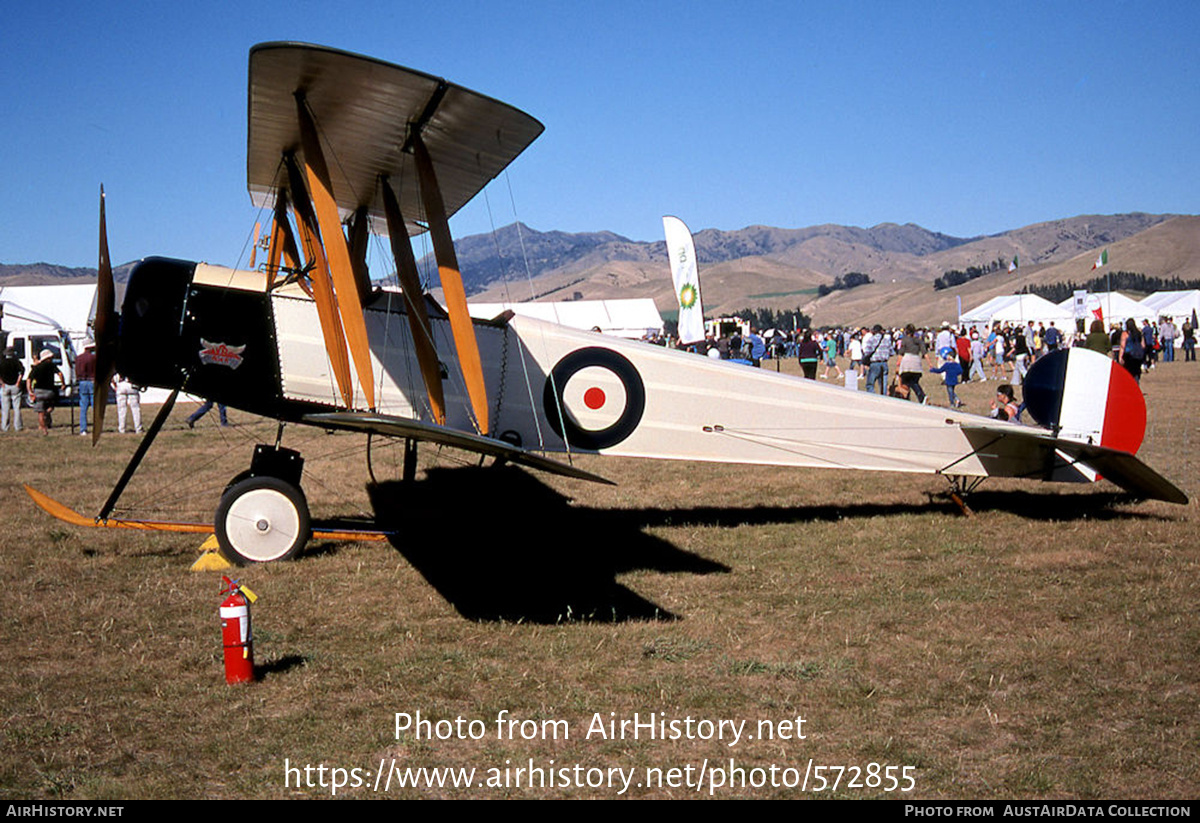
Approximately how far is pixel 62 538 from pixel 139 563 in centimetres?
138

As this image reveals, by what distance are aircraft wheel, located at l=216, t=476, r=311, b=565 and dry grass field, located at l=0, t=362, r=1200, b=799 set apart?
0.25 meters

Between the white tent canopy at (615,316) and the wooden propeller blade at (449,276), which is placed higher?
the white tent canopy at (615,316)

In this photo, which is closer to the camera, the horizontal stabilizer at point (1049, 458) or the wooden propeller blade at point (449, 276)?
the wooden propeller blade at point (449, 276)

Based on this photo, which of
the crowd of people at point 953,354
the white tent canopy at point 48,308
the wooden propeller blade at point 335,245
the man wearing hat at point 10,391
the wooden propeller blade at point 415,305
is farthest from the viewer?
the white tent canopy at point 48,308

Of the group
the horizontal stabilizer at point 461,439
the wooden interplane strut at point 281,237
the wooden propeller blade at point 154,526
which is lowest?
the wooden propeller blade at point 154,526

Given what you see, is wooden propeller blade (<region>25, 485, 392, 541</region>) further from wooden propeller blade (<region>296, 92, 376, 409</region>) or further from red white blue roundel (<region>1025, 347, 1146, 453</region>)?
red white blue roundel (<region>1025, 347, 1146, 453</region>)

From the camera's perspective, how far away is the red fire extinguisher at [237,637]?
4.71m

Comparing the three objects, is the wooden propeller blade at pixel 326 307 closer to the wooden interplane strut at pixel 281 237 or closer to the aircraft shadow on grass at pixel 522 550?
the wooden interplane strut at pixel 281 237

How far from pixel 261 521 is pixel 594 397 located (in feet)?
9.35

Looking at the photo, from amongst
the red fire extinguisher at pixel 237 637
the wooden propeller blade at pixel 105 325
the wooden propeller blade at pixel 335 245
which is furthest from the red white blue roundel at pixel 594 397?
the red fire extinguisher at pixel 237 637

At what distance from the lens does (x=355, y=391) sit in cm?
754

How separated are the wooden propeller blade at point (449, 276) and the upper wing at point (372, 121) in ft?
1.01

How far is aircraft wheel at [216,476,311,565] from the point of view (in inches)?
284

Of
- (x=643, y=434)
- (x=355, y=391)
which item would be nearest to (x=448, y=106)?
(x=355, y=391)
